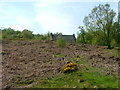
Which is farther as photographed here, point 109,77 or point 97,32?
point 97,32

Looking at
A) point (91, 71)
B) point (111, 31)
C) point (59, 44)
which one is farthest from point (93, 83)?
point (111, 31)

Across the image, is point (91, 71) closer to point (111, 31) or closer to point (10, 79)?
point (10, 79)

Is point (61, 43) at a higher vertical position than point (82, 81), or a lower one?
higher

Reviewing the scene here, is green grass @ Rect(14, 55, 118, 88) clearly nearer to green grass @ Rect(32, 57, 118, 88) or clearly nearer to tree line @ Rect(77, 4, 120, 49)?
green grass @ Rect(32, 57, 118, 88)

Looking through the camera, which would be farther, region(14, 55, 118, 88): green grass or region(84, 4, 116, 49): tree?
region(84, 4, 116, 49): tree

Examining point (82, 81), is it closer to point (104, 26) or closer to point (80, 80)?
point (80, 80)

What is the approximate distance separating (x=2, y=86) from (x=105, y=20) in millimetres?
22157

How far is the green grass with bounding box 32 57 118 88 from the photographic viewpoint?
781cm

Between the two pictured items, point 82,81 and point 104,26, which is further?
point 104,26

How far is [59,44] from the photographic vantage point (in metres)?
24.6

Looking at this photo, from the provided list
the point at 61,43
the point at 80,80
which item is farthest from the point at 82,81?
the point at 61,43

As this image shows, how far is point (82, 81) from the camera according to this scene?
8414 millimetres

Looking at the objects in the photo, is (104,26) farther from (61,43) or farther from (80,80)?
(80,80)

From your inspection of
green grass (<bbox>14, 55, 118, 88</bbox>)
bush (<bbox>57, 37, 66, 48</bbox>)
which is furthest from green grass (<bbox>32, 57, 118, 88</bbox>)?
bush (<bbox>57, 37, 66, 48</bbox>)
